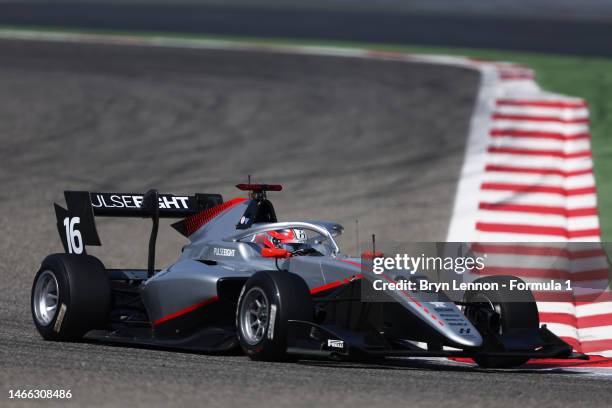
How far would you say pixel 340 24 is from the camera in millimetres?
36375

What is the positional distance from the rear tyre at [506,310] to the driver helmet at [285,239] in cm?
140

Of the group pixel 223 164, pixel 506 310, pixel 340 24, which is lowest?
pixel 506 310

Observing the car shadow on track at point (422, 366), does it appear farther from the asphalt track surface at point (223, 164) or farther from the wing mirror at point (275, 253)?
the wing mirror at point (275, 253)

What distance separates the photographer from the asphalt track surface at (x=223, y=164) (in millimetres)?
7934

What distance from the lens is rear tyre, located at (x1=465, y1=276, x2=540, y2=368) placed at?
31.0 ft

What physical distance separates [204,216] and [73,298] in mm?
1358

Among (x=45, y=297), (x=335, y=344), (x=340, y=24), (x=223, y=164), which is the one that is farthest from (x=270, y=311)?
(x=340, y=24)

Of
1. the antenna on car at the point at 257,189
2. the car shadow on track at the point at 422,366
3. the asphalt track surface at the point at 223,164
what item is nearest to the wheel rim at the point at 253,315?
the asphalt track surface at the point at 223,164

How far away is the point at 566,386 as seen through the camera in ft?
27.7

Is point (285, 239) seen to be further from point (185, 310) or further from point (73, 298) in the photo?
point (73, 298)

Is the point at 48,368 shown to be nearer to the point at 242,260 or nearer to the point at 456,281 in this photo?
the point at 242,260

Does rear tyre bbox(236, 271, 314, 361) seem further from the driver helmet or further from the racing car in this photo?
the driver helmet

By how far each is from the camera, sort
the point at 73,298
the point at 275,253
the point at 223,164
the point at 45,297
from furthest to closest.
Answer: the point at 223,164
the point at 45,297
the point at 73,298
the point at 275,253

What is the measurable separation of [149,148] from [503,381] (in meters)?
11.9
